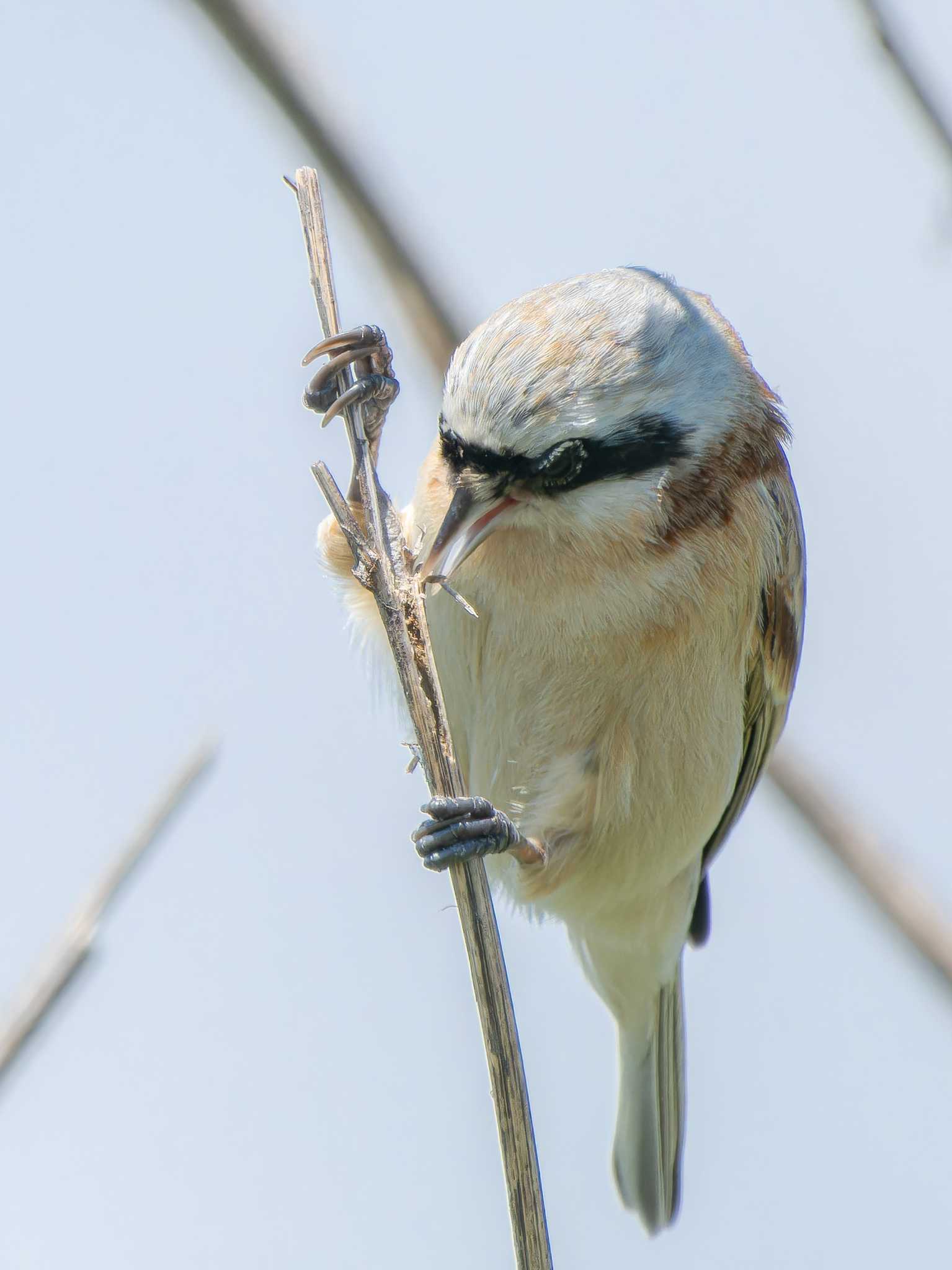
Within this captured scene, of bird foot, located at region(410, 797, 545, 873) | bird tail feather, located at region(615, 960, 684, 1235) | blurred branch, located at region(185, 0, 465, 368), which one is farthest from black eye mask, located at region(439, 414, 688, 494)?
bird tail feather, located at region(615, 960, 684, 1235)

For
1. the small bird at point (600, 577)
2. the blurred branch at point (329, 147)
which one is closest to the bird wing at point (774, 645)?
the small bird at point (600, 577)

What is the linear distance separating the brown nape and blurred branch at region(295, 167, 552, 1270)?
2.62ft

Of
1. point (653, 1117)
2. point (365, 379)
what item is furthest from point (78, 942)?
point (653, 1117)

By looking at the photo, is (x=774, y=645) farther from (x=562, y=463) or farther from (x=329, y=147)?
(x=329, y=147)

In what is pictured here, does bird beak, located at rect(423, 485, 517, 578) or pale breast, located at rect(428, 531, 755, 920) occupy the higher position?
bird beak, located at rect(423, 485, 517, 578)

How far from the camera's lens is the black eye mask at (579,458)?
2822 millimetres

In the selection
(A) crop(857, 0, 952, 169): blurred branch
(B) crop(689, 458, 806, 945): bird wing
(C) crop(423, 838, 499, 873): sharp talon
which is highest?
(A) crop(857, 0, 952, 169): blurred branch

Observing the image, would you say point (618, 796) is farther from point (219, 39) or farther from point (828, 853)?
point (219, 39)

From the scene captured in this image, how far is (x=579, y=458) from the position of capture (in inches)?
114

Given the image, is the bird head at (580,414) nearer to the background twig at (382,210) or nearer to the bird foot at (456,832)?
the background twig at (382,210)

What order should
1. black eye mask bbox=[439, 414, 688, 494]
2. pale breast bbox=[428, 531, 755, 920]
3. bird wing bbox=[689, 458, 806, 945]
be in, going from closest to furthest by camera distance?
black eye mask bbox=[439, 414, 688, 494] < pale breast bbox=[428, 531, 755, 920] < bird wing bbox=[689, 458, 806, 945]

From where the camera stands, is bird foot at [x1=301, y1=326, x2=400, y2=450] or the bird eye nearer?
the bird eye

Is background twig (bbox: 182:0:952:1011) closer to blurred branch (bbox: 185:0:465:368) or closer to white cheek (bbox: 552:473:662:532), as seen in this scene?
blurred branch (bbox: 185:0:465:368)

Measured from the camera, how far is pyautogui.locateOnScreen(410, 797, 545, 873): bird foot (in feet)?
8.87
